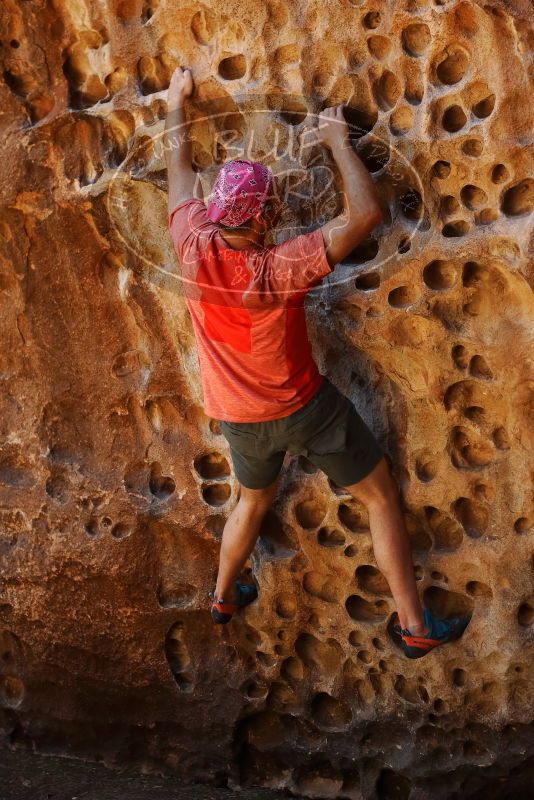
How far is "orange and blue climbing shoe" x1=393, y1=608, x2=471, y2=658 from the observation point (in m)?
3.21

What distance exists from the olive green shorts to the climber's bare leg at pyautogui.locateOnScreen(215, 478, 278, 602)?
110mm

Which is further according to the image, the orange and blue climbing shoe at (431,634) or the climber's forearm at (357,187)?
the orange and blue climbing shoe at (431,634)

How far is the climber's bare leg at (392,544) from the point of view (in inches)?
Answer: 124

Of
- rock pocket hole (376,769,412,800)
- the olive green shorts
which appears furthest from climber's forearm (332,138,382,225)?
rock pocket hole (376,769,412,800)

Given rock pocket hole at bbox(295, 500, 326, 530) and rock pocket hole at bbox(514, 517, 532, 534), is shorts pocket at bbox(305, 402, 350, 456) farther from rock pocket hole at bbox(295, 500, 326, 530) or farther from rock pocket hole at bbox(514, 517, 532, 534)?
rock pocket hole at bbox(514, 517, 532, 534)

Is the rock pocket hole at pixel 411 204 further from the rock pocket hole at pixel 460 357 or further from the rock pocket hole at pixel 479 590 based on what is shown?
the rock pocket hole at pixel 479 590

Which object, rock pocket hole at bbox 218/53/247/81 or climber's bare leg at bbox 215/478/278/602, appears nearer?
rock pocket hole at bbox 218/53/247/81

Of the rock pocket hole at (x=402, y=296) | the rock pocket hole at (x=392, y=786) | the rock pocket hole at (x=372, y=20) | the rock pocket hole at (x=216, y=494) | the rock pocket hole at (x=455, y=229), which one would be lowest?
the rock pocket hole at (x=392, y=786)

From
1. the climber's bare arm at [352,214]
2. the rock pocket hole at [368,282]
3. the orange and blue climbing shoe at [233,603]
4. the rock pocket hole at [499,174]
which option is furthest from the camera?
the orange and blue climbing shoe at [233,603]

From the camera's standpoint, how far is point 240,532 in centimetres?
330

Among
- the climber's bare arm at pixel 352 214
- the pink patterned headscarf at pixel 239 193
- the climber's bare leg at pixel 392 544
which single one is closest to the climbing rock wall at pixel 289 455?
the climber's bare leg at pixel 392 544

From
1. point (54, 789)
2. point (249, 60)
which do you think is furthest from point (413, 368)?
point (54, 789)

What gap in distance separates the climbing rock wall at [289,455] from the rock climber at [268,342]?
0.15 m

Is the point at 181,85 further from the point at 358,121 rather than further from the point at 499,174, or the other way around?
the point at 499,174
